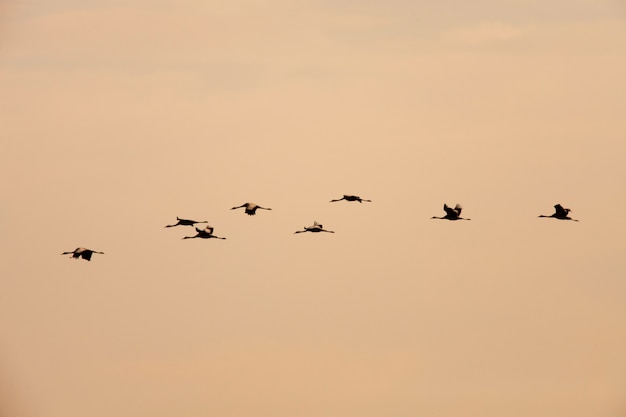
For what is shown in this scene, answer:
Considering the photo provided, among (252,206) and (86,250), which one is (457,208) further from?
(86,250)

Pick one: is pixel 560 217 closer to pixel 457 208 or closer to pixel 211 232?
pixel 457 208

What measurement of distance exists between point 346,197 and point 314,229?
3940 millimetres

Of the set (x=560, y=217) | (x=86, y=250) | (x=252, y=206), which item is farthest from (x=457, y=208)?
(x=86, y=250)

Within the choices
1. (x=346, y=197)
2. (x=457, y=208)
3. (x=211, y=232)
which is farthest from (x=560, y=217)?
(x=211, y=232)

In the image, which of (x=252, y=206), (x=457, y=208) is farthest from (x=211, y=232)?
(x=457, y=208)

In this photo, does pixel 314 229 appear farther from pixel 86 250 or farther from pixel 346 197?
pixel 86 250

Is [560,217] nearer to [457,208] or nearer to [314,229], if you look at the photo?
[457,208]

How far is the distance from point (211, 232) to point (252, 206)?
23.1ft

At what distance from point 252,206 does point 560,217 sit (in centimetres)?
2374

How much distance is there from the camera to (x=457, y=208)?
133625 millimetres

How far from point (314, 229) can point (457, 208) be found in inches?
478

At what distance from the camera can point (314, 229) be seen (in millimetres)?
137875

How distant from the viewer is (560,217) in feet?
429

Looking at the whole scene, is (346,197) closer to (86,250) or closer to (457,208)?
(457,208)
